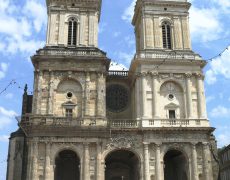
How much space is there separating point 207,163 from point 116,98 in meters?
13.2

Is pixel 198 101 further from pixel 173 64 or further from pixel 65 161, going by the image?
pixel 65 161

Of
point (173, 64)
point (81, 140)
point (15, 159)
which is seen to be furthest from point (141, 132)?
point (15, 159)

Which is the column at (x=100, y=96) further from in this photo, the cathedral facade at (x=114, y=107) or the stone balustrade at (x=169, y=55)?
the stone balustrade at (x=169, y=55)

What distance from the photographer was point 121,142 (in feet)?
125

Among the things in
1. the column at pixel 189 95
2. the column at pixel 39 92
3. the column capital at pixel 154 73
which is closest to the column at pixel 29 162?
the column at pixel 39 92

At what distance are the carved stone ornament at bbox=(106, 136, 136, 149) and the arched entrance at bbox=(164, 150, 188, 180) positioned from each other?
5.78m

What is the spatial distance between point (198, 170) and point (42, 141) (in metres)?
15.8

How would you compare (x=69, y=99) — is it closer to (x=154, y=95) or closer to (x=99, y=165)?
(x=99, y=165)

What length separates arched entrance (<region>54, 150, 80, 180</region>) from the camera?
4041 centimetres

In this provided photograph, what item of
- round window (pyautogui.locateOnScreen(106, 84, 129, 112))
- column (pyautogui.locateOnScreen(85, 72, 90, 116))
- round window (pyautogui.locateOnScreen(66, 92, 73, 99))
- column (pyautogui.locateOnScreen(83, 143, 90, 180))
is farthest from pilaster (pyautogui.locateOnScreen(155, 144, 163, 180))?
round window (pyautogui.locateOnScreen(66, 92, 73, 99))

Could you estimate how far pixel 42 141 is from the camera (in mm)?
37000

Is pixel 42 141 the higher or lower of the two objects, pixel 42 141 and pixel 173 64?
the lower

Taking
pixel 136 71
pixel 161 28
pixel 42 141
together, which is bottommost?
pixel 42 141

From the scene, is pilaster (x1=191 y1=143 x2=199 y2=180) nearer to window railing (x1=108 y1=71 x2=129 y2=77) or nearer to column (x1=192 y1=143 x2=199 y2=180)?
column (x1=192 y1=143 x2=199 y2=180)
